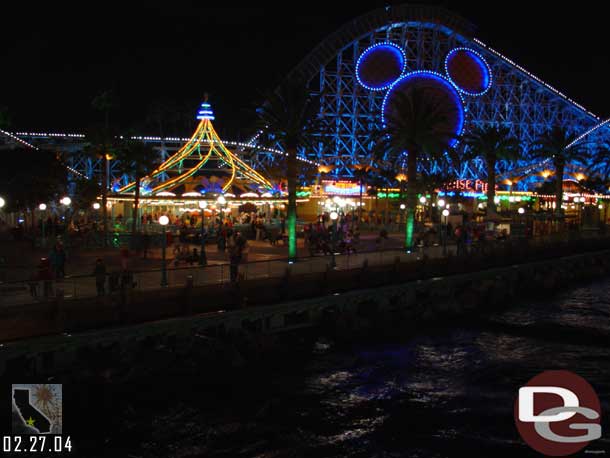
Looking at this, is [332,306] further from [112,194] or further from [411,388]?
[112,194]

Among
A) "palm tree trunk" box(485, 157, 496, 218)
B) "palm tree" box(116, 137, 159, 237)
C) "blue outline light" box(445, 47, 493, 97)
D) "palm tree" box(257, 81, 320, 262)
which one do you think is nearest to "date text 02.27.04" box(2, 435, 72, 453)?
"palm tree" box(257, 81, 320, 262)

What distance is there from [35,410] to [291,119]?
1814 cm

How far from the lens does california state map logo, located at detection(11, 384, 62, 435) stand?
48.1ft

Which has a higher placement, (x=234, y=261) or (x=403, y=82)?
(x=403, y=82)

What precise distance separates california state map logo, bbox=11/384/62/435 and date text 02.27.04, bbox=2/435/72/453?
7.5 inches

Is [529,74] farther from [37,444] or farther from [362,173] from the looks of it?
[37,444]

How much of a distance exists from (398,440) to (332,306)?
965cm

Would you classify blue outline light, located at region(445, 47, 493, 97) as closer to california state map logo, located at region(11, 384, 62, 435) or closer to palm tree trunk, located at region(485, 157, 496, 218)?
Answer: palm tree trunk, located at region(485, 157, 496, 218)

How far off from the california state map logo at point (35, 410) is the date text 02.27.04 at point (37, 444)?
0.19 meters

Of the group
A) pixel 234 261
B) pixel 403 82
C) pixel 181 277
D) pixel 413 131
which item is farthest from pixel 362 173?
pixel 181 277

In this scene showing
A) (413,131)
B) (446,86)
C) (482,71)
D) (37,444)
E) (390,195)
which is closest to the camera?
(37,444)

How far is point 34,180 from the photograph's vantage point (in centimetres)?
4203

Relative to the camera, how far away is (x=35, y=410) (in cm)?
1516

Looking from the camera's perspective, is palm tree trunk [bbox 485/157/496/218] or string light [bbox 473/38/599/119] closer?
palm tree trunk [bbox 485/157/496/218]
